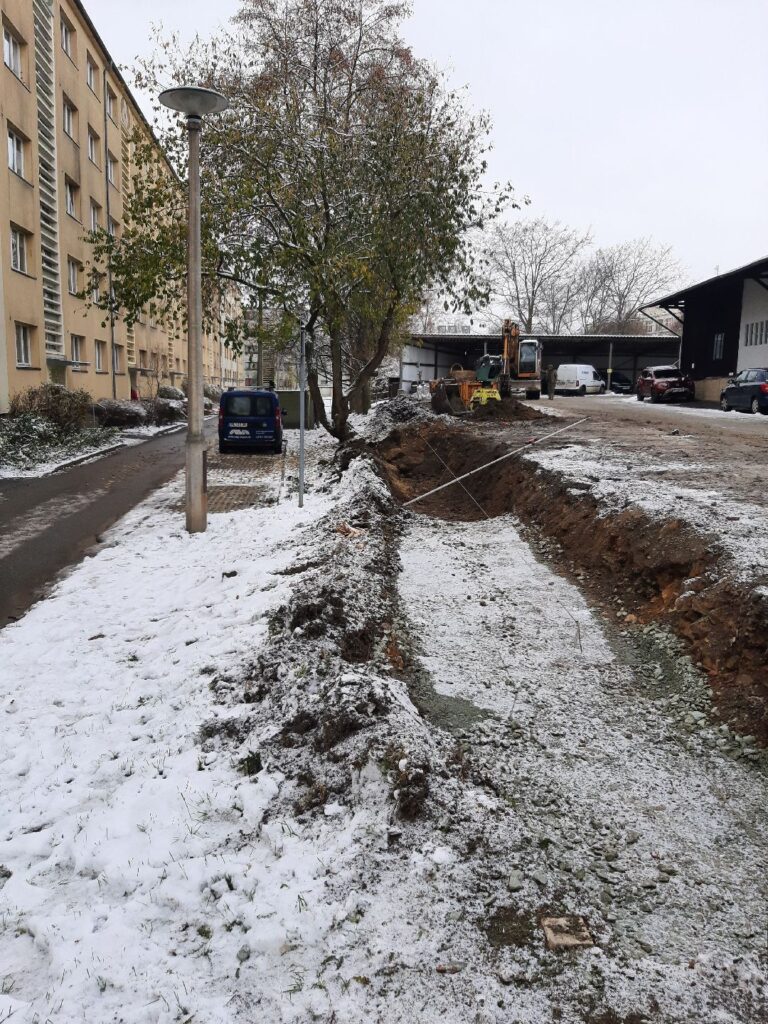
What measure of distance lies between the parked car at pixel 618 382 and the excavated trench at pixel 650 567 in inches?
1457

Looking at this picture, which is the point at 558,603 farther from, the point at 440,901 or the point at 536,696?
the point at 440,901

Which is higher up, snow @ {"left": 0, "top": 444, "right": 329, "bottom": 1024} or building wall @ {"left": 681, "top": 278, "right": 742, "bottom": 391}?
building wall @ {"left": 681, "top": 278, "right": 742, "bottom": 391}

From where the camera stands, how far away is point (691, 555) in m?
6.34

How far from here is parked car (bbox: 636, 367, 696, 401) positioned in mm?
31109

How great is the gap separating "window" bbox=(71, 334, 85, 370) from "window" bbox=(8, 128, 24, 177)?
6053mm

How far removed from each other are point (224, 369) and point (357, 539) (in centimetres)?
6955

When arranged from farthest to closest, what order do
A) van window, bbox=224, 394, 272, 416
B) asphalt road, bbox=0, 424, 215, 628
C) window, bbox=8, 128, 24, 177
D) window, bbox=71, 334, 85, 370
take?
window, bbox=71, 334, 85, 370, window, bbox=8, 128, 24, 177, van window, bbox=224, 394, 272, 416, asphalt road, bbox=0, 424, 215, 628

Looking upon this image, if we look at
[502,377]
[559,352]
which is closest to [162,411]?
[502,377]

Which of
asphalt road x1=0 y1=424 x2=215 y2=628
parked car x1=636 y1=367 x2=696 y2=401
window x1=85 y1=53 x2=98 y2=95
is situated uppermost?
window x1=85 y1=53 x2=98 y2=95

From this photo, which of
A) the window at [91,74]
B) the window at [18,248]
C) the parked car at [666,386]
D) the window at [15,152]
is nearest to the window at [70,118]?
the window at [91,74]

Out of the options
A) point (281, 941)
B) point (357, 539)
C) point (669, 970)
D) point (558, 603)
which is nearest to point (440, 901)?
point (281, 941)

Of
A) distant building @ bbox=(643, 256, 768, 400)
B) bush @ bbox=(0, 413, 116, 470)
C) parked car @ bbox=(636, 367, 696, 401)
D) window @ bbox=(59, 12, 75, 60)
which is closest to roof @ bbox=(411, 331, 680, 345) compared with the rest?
distant building @ bbox=(643, 256, 768, 400)

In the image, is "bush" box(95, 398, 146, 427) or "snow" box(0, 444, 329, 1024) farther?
"bush" box(95, 398, 146, 427)

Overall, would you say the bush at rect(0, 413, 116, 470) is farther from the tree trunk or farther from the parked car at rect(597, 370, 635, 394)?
the parked car at rect(597, 370, 635, 394)
